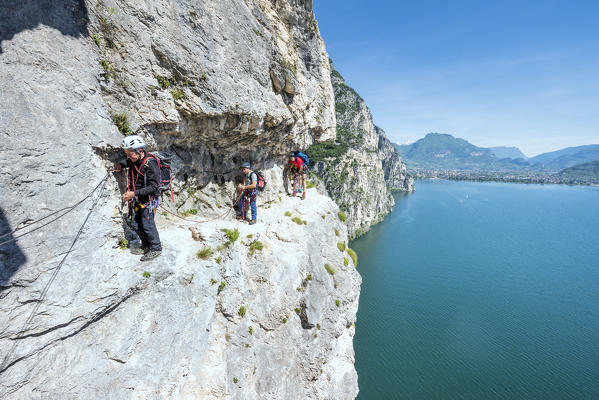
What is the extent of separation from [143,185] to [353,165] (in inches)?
2853

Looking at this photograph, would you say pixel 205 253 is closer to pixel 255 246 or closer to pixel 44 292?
pixel 255 246

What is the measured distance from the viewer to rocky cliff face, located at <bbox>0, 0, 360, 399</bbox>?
4480mm

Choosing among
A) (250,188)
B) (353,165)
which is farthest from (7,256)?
(353,165)

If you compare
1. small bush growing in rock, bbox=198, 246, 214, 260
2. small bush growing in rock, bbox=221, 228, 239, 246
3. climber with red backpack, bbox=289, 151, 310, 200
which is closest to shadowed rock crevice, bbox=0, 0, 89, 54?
small bush growing in rock, bbox=198, 246, 214, 260

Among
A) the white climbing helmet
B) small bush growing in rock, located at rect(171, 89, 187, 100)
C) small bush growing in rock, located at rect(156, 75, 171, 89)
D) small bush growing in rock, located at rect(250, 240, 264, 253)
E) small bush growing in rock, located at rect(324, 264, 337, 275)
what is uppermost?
small bush growing in rock, located at rect(156, 75, 171, 89)

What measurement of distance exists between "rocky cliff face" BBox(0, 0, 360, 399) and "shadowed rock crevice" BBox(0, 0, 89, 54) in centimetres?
2

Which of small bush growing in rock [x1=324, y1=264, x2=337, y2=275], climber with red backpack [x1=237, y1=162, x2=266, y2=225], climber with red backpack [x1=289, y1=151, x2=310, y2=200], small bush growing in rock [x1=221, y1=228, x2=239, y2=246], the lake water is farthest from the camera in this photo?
the lake water

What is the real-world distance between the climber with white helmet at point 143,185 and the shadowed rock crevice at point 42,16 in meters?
2.47

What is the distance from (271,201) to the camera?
11.9 meters

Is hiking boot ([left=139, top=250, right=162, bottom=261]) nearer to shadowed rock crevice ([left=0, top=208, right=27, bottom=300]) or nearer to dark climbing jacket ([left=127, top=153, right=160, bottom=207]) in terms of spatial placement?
dark climbing jacket ([left=127, top=153, right=160, bottom=207])

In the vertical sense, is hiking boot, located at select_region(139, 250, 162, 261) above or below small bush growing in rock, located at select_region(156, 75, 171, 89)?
below

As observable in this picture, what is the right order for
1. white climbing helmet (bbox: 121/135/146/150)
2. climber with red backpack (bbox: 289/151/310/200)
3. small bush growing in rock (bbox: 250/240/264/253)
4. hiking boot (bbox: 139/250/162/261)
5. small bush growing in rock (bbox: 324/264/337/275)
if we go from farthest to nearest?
climber with red backpack (bbox: 289/151/310/200)
small bush growing in rock (bbox: 324/264/337/275)
small bush growing in rock (bbox: 250/240/264/253)
hiking boot (bbox: 139/250/162/261)
white climbing helmet (bbox: 121/135/146/150)

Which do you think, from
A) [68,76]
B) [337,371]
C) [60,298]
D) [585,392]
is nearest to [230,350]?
[60,298]

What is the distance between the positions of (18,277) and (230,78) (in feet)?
21.9
